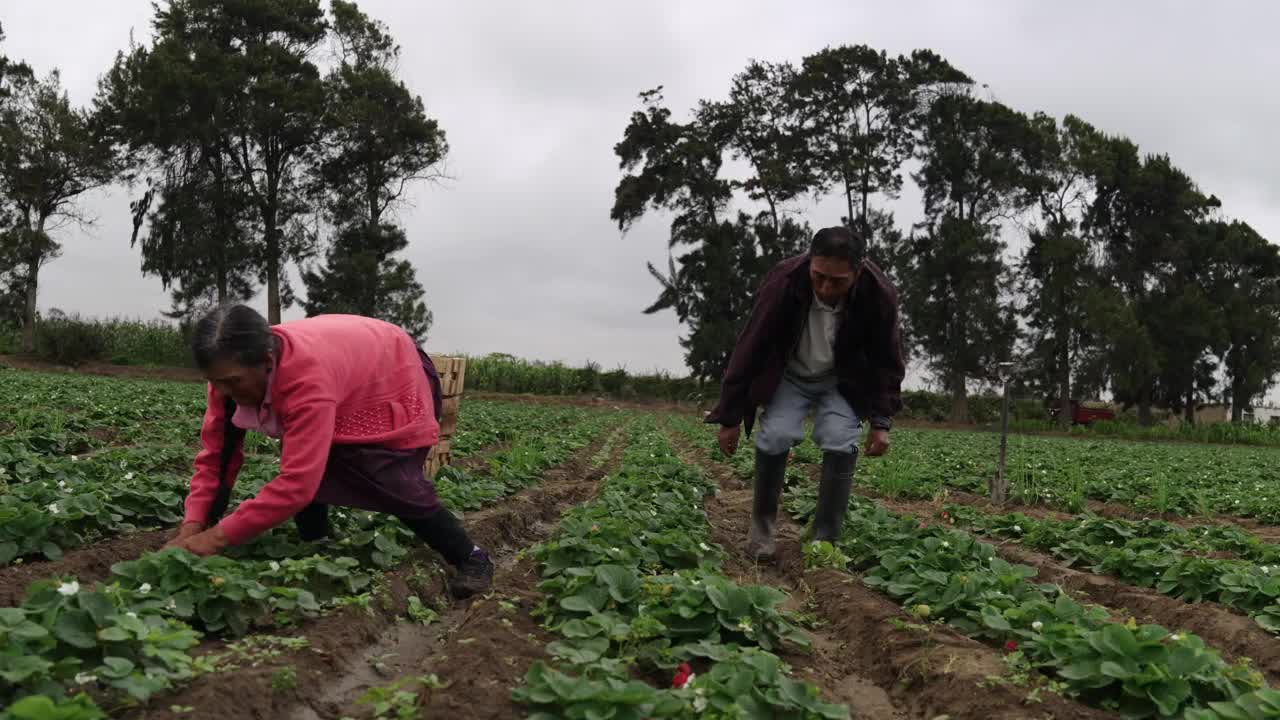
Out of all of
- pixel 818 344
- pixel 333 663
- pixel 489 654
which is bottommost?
pixel 333 663

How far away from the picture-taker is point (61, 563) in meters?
4.12

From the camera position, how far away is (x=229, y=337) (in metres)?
3.40

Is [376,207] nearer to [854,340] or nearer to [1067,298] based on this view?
[1067,298]

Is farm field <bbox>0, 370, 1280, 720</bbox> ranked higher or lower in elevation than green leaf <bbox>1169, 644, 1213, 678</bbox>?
lower

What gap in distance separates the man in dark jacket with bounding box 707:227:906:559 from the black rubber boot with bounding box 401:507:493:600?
161cm

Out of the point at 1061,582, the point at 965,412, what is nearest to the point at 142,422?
the point at 1061,582

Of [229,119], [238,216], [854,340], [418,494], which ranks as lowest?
[418,494]

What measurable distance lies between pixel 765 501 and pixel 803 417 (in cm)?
56

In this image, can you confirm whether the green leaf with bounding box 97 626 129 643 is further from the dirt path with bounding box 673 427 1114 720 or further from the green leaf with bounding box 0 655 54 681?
the dirt path with bounding box 673 427 1114 720

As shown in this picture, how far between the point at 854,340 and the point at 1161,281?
4429 centimetres

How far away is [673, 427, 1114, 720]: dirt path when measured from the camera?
10.0ft

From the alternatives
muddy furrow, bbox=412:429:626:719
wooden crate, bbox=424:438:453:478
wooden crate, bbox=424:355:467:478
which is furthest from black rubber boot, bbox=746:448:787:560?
wooden crate, bbox=424:355:467:478

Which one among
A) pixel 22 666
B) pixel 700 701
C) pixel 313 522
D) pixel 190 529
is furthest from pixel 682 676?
pixel 190 529

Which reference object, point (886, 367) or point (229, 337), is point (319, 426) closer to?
point (229, 337)
